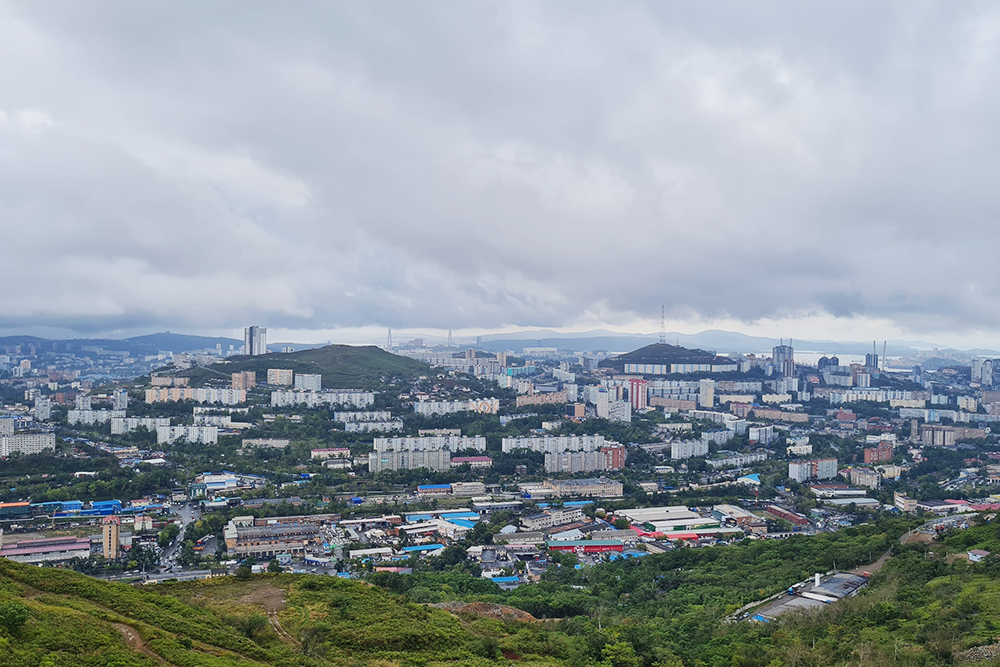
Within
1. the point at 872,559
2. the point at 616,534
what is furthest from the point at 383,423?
the point at 872,559

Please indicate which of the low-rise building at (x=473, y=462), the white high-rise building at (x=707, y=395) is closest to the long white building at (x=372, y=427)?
the low-rise building at (x=473, y=462)

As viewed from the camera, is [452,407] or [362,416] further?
[452,407]

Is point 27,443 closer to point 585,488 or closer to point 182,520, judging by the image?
point 182,520

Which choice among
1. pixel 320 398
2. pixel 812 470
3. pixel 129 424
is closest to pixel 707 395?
pixel 812 470

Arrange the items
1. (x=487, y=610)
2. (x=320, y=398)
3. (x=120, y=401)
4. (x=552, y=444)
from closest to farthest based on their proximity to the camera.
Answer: (x=487, y=610) → (x=552, y=444) → (x=120, y=401) → (x=320, y=398)

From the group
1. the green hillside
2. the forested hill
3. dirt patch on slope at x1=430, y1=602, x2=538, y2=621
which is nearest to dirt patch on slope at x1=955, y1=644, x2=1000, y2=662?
the forested hill

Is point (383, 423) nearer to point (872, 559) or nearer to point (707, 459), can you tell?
point (707, 459)
